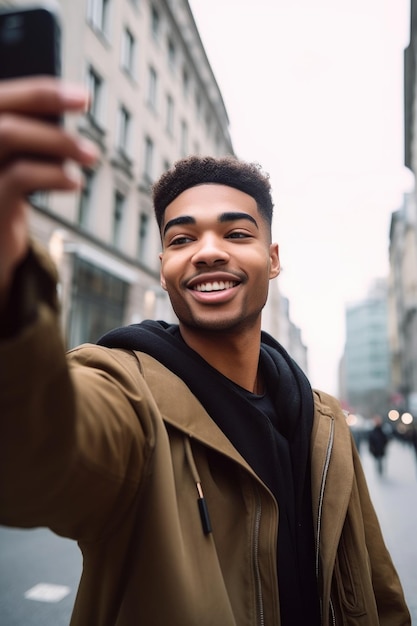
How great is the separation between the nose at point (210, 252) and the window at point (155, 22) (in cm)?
2222

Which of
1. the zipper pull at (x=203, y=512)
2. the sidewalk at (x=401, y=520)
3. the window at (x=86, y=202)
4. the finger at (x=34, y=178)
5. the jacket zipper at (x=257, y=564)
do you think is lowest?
the sidewalk at (x=401, y=520)

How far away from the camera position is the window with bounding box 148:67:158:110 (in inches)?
805

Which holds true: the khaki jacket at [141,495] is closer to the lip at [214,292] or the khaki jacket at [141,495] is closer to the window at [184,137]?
the lip at [214,292]

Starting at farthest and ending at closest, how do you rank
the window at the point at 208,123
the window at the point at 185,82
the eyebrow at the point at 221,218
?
the window at the point at 208,123 → the window at the point at 185,82 → the eyebrow at the point at 221,218

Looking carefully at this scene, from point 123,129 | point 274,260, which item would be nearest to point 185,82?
point 123,129

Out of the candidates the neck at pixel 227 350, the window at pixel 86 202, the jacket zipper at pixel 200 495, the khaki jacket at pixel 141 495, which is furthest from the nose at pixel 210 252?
the window at pixel 86 202

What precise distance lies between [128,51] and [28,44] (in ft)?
67.3

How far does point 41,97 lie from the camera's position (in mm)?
614

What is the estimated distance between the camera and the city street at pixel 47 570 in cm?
357

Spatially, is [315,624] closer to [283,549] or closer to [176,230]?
[283,549]

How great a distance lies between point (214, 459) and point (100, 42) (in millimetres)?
17834

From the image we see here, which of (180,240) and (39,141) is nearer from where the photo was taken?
(39,141)

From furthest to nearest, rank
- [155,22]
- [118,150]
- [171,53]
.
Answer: [171,53], [155,22], [118,150]

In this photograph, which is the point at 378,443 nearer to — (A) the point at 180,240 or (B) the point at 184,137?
(A) the point at 180,240
